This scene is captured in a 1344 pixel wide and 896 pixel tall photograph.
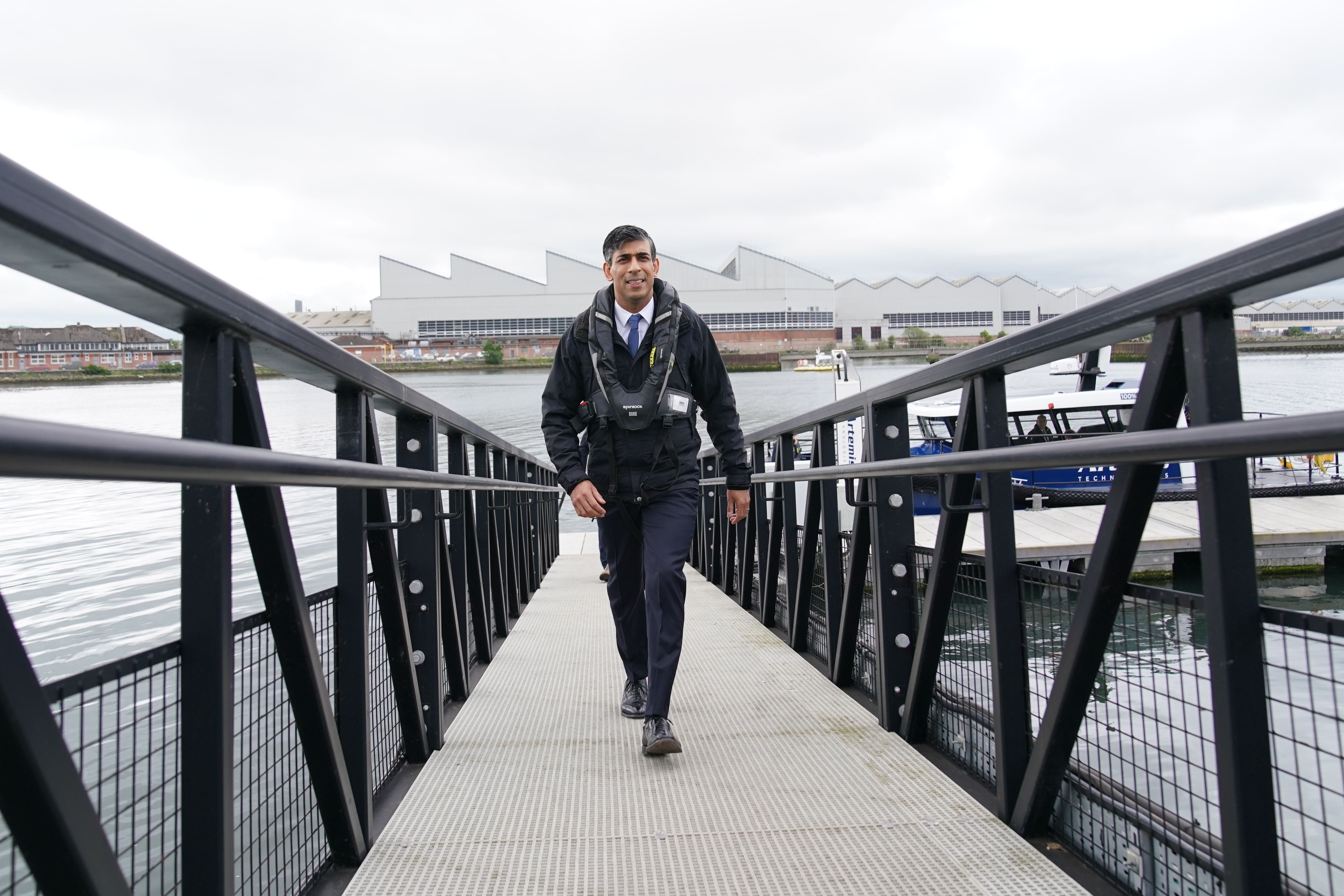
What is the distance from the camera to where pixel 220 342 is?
4.73 feet

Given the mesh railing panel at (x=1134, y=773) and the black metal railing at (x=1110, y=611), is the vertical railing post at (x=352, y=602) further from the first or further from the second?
the mesh railing panel at (x=1134, y=773)

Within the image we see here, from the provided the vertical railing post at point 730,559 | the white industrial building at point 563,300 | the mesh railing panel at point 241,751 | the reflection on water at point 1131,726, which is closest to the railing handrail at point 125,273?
the mesh railing panel at point 241,751

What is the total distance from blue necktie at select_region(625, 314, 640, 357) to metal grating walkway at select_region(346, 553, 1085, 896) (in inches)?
46.2

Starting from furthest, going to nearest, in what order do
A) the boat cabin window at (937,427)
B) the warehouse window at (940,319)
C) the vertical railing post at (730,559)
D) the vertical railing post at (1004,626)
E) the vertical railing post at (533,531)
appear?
the warehouse window at (940,319) → the boat cabin window at (937,427) → the vertical railing post at (533,531) → the vertical railing post at (730,559) → the vertical railing post at (1004,626)

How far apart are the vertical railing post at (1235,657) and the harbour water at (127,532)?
0.30ft

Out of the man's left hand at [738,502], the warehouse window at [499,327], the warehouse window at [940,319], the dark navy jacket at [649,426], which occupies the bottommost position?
the man's left hand at [738,502]

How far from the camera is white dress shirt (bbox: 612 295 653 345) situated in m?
2.97

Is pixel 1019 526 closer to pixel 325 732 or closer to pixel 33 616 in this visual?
pixel 33 616

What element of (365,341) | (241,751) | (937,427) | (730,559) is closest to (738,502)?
(241,751)

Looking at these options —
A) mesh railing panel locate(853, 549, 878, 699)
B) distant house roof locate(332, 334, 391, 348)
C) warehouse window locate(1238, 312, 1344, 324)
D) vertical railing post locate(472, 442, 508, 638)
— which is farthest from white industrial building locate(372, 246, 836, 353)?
mesh railing panel locate(853, 549, 878, 699)

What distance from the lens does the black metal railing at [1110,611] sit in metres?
1.31

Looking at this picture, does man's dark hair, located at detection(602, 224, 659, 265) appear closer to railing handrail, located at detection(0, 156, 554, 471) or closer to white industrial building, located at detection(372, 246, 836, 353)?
railing handrail, located at detection(0, 156, 554, 471)

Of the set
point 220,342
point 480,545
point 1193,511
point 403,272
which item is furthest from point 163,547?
point 403,272

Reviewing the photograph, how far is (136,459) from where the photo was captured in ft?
2.82
